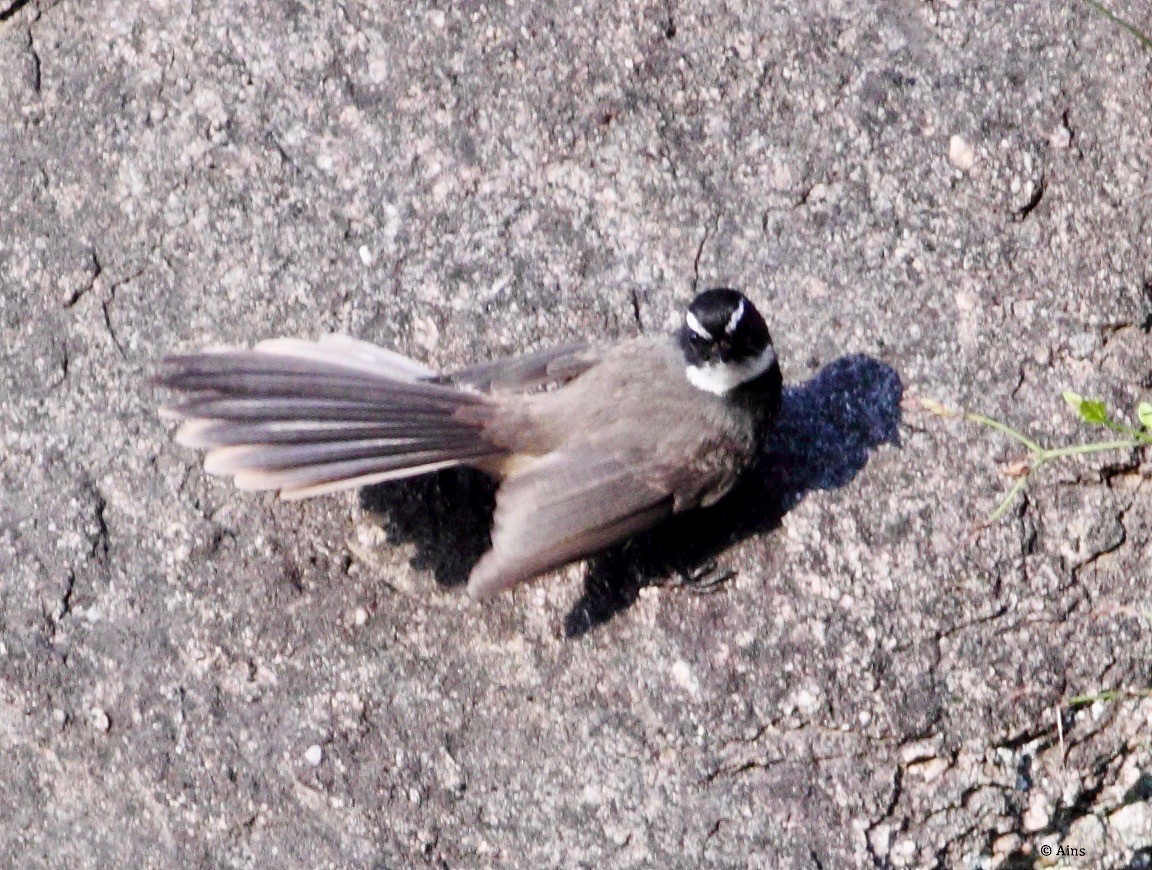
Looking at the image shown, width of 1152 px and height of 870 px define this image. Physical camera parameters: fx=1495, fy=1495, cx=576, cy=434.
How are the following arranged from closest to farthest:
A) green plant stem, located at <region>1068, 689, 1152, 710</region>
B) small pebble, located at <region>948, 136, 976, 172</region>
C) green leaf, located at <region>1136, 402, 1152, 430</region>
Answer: green leaf, located at <region>1136, 402, 1152, 430</region> < green plant stem, located at <region>1068, 689, 1152, 710</region> < small pebble, located at <region>948, 136, 976, 172</region>

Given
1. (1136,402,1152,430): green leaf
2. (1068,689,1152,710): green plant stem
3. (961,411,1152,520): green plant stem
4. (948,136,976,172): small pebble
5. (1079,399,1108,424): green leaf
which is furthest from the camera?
(948,136,976,172): small pebble

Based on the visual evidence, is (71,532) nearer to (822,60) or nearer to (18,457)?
(18,457)

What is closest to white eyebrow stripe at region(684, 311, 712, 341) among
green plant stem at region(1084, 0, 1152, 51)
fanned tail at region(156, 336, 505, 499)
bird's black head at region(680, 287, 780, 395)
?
bird's black head at region(680, 287, 780, 395)

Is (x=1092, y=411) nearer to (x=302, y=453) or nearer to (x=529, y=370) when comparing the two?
(x=529, y=370)

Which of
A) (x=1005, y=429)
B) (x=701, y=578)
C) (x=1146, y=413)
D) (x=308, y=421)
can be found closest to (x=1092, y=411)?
(x=1146, y=413)

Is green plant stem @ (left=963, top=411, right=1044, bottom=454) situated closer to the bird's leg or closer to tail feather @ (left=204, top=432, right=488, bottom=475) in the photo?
the bird's leg

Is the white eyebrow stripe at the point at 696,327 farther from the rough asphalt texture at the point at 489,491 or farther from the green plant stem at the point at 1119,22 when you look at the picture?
the green plant stem at the point at 1119,22

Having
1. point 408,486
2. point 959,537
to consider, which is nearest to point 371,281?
point 408,486
